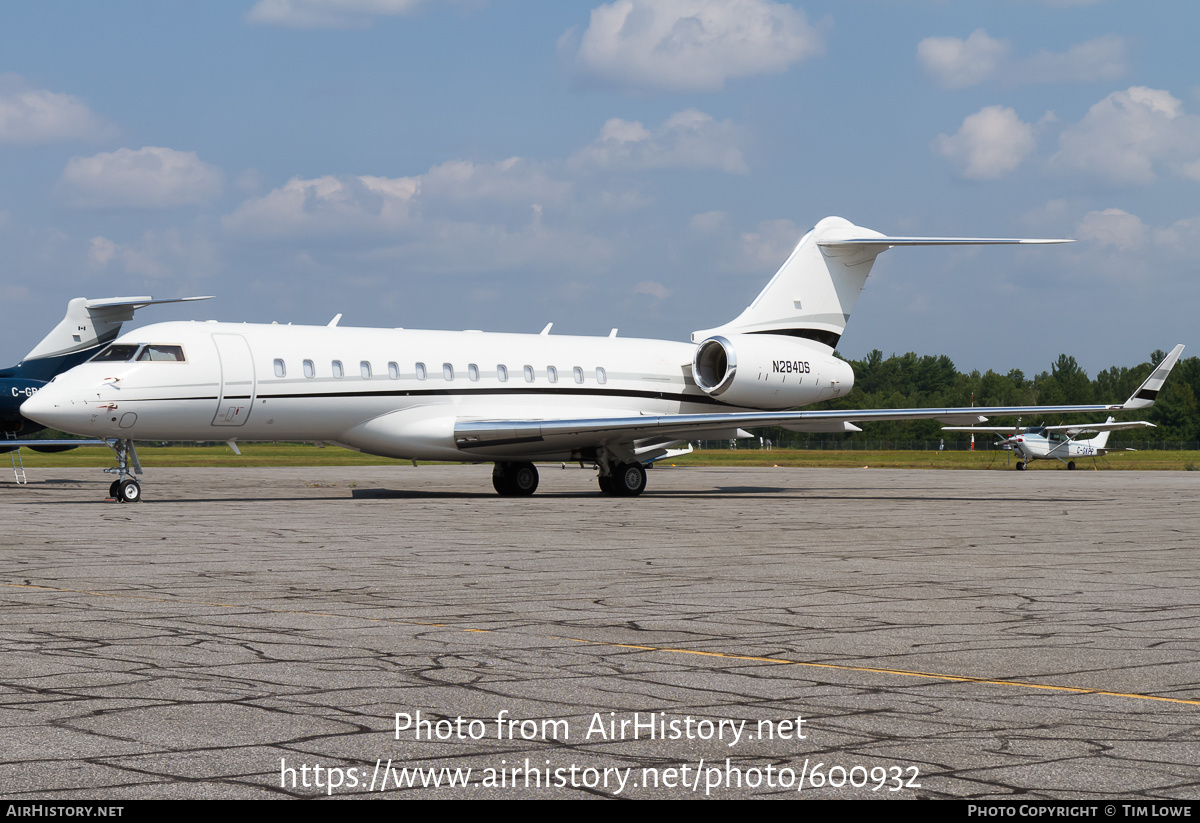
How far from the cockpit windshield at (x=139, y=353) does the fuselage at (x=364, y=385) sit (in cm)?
2

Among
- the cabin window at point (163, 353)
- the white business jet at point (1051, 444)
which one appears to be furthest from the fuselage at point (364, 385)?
the white business jet at point (1051, 444)

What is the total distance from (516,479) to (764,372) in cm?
603

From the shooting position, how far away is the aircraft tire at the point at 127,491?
21375 millimetres

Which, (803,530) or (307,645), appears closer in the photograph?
(307,645)

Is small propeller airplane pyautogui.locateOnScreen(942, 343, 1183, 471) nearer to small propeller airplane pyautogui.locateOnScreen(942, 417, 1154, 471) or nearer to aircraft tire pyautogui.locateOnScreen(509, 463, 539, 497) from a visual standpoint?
small propeller airplane pyautogui.locateOnScreen(942, 417, 1154, 471)

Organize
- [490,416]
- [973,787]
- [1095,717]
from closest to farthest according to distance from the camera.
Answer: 1. [973,787]
2. [1095,717]
3. [490,416]

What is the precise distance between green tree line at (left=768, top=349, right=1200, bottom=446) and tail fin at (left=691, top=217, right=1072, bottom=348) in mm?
88127

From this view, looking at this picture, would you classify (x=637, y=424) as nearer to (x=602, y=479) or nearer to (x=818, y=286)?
(x=602, y=479)

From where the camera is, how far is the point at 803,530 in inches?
660

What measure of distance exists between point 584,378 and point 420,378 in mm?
4097

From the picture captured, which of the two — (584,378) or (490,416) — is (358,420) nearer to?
(490,416)

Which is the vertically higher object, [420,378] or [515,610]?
[420,378]

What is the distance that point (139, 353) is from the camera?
21094 millimetres
